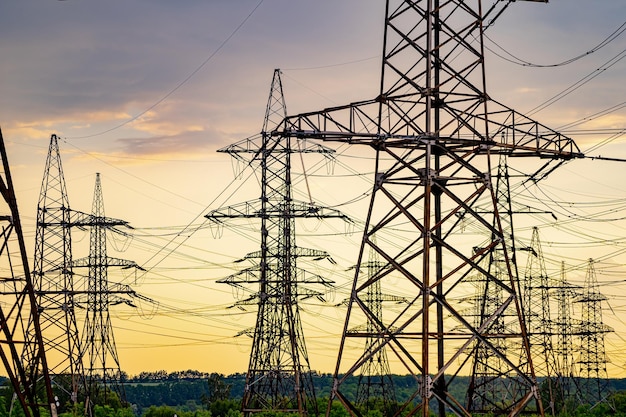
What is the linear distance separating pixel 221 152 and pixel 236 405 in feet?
147

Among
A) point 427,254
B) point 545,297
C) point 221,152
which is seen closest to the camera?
point 427,254

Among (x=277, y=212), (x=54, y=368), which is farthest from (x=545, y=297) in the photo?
(x=54, y=368)

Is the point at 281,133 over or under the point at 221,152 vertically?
under

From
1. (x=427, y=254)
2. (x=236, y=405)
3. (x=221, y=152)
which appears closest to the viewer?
(x=427, y=254)

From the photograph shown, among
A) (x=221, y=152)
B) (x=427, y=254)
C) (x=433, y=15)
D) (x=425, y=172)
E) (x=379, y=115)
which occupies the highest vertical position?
(x=221, y=152)

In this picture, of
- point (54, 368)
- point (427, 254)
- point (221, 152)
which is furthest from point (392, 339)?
point (54, 368)

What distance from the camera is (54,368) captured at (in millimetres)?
65938

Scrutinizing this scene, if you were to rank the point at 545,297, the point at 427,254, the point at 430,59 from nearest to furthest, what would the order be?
the point at 427,254 < the point at 430,59 < the point at 545,297

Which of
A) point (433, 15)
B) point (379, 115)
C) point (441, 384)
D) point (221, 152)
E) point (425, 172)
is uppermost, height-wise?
point (221, 152)

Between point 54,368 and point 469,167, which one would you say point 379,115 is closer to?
point 469,167

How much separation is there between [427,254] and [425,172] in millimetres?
2639

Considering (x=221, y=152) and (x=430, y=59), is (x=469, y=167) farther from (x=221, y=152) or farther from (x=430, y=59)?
(x=221, y=152)

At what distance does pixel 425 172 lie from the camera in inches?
1142

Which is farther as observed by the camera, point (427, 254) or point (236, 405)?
point (236, 405)
